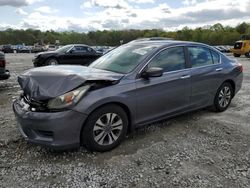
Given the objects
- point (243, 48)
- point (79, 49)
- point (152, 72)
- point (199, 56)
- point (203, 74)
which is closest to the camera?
point (152, 72)

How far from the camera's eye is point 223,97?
630 cm

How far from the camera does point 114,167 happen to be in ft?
12.7

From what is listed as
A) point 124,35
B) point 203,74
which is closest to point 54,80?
point 203,74

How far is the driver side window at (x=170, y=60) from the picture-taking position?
4943mm

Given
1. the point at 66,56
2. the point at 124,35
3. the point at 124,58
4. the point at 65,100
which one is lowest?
the point at 66,56

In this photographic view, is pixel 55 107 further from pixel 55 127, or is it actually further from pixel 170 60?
pixel 170 60

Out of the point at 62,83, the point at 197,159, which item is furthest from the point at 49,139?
the point at 197,159

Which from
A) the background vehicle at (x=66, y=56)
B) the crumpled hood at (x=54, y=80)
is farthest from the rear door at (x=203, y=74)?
the background vehicle at (x=66, y=56)

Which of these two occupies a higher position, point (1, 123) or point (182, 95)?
point (182, 95)

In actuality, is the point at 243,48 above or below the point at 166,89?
below

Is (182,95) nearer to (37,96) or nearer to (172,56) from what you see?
(172,56)

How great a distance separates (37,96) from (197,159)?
2272mm

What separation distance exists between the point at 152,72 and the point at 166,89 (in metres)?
0.51

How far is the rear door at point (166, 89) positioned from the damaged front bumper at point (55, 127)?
105cm
